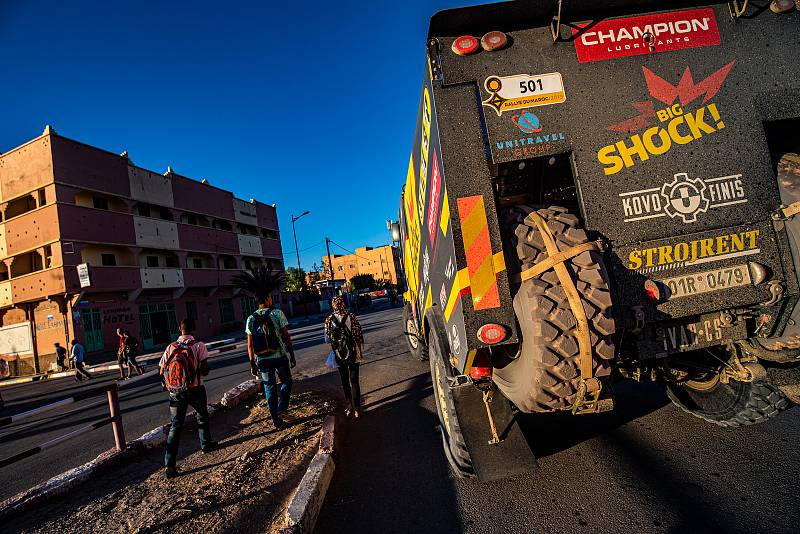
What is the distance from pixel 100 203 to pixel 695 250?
106 feet

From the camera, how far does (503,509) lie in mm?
2520

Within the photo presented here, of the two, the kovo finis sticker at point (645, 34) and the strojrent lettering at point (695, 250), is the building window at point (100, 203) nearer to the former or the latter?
the kovo finis sticker at point (645, 34)

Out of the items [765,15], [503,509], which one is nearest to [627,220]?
[765,15]

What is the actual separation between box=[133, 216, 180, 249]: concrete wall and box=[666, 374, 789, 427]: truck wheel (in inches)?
1224

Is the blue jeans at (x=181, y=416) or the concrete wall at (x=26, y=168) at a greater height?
the concrete wall at (x=26, y=168)

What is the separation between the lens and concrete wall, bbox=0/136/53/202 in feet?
70.1

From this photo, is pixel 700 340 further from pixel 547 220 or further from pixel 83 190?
pixel 83 190

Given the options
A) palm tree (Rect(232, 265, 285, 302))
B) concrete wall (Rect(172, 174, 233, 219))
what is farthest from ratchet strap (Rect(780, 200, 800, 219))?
concrete wall (Rect(172, 174, 233, 219))

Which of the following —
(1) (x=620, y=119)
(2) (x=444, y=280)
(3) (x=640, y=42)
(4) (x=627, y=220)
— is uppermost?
(3) (x=640, y=42)

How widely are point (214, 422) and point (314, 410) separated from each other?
1.52 meters

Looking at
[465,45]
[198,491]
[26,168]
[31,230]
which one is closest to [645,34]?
[465,45]

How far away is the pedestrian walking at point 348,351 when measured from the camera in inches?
198

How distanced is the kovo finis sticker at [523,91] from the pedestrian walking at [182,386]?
3.98m

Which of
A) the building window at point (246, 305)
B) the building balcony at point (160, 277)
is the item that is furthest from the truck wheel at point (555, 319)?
the building window at point (246, 305)
